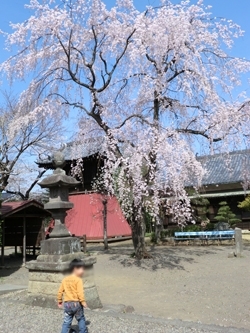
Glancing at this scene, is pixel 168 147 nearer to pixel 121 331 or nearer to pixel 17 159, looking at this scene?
pixel 121 331

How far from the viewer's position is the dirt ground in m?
7.03

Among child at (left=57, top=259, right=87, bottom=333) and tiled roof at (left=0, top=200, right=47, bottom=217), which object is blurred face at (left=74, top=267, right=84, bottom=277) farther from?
tiled roof at (left=0, top=200, right=47, bottom=217)

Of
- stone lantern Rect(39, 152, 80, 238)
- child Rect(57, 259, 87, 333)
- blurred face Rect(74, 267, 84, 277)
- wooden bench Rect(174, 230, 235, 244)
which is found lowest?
child Rect(57, 259, 87, 333)

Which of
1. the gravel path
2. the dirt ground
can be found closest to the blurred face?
the gravel path

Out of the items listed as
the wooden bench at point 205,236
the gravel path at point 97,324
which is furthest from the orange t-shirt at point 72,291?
the wooden bench at point 205,236

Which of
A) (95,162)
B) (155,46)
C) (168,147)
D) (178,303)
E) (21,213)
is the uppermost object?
(155,46)

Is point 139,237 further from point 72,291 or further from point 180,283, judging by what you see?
point 72,291

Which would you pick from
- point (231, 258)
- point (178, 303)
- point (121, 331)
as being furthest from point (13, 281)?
point (231, 258)

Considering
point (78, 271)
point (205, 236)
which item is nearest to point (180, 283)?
point (78, 271)

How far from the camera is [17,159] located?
899 inches

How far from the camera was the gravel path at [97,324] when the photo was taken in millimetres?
5469

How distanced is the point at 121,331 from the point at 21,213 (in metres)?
10.3

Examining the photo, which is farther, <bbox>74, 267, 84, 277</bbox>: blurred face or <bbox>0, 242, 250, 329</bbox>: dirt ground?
<bbox>0, 242, 250, 329</bbox>: dirt ground

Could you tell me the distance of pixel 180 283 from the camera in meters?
10.2
